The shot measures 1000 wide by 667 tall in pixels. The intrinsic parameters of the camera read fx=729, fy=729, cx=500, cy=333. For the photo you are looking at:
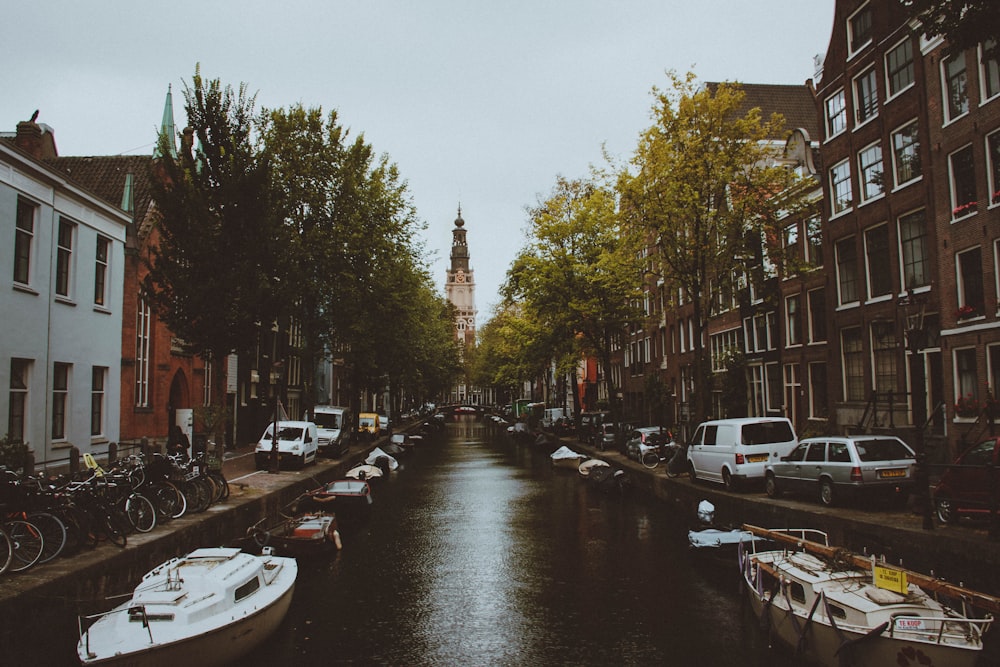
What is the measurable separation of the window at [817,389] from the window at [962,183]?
414 inches

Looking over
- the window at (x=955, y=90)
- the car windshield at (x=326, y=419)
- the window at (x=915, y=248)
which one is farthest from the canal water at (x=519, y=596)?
the car windshield at (x=326, y=419)

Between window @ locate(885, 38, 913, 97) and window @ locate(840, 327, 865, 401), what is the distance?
863 centimetres

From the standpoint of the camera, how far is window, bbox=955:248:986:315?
20.6 metres

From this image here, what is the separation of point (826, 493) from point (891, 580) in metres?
8.03

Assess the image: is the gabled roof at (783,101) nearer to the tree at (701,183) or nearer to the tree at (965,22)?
the tree at (701,183)

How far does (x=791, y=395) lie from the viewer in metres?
33.4

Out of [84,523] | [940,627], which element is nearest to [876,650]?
[940,627]

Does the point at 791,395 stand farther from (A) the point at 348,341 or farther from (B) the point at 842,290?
(A) the point at 348,341

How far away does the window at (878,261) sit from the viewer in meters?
25.6

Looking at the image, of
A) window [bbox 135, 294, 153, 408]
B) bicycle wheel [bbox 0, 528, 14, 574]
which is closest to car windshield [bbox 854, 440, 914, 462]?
bicycle wheel [bbox 0, 528, 14, 574]

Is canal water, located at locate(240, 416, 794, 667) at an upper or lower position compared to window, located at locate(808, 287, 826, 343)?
lower

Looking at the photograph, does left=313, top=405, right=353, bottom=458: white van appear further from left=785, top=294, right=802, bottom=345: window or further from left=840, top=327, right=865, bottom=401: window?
left=840, top=327, right=865, bottom=401: window

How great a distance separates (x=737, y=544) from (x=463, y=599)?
600 centimetres

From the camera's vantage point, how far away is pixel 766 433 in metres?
20.8
